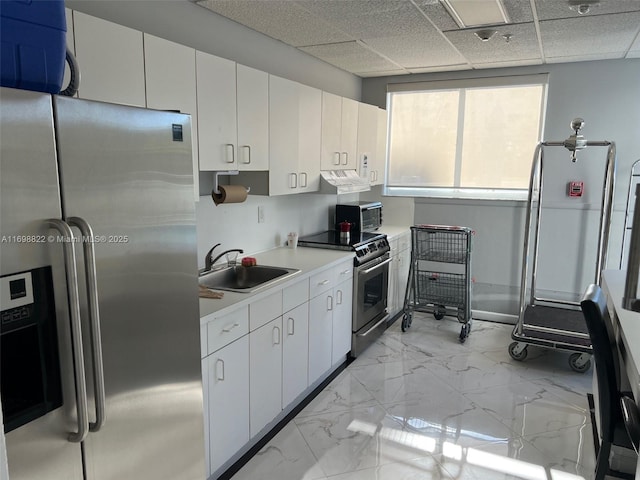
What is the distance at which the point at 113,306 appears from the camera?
52.8 inches

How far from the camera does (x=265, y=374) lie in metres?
2.63

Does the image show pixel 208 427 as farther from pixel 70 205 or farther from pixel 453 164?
pixel 453 164

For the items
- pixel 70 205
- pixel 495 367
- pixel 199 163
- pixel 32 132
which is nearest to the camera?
pixel 32 132

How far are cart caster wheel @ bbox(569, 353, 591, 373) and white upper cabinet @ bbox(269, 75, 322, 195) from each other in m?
2.40

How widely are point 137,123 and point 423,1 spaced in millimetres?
1918

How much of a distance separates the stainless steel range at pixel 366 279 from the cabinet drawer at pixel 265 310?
110 cm

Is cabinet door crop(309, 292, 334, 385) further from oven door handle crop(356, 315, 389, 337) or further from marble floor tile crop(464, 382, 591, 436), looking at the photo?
marble floor tile crop(464, 382, 591, 436)

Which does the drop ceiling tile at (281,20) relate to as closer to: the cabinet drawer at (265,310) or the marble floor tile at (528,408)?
the cabinet drawer at (265,310)

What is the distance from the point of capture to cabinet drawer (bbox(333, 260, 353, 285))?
341 centimetres

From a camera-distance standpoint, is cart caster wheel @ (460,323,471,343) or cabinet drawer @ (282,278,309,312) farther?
cart caster wheel @ (460,323,471,343)

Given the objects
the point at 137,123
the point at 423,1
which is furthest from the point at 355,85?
the point at 137,123

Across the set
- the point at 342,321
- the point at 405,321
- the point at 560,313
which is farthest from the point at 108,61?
the point at 560,313

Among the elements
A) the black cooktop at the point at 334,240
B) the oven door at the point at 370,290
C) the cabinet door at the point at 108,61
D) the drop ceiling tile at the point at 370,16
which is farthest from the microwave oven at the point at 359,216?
the cabinet door at the point at 108,61

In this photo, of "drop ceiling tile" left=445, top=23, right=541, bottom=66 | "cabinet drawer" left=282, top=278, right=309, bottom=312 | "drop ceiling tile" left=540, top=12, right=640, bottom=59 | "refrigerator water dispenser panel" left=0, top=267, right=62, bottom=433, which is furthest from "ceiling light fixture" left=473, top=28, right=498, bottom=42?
"refrigerator water dispenser panel" left=0, top=267, right=62, bottom=433
